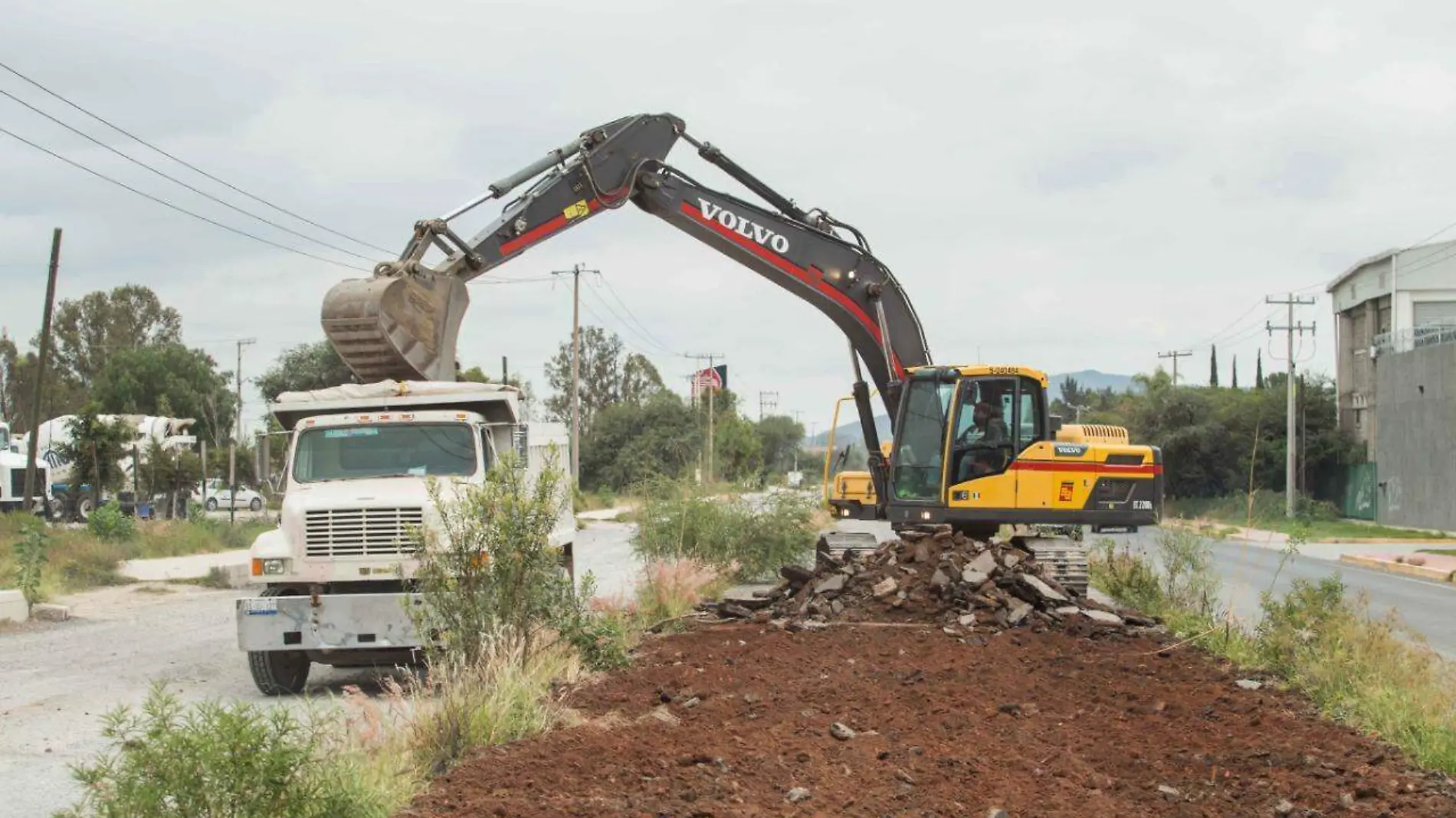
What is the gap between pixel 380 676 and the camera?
520 inches

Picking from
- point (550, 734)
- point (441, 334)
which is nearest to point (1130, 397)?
point (441, 334)

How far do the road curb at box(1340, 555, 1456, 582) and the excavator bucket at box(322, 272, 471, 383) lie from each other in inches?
784

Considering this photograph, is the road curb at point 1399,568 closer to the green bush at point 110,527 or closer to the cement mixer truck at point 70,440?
the green bush at point 110,527

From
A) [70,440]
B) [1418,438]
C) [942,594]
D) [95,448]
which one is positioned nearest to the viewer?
[942,594]

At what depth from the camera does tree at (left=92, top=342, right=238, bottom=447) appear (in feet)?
272

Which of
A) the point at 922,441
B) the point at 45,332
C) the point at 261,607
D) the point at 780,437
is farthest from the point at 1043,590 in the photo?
the point at 780,437

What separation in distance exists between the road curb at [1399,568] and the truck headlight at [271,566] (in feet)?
71.6

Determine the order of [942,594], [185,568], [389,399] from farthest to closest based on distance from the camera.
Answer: [185,568], [942,594], [389,399]

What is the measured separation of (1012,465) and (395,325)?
7.49 metres

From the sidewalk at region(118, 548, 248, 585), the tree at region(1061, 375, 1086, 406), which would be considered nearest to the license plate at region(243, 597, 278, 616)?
the sidewalk at region(118, 548, 248, 585)

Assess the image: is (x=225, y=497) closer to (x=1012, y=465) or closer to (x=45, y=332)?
(x=45, y=332)

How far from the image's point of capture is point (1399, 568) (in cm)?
2883

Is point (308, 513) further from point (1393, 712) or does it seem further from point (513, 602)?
point (1393, 712)

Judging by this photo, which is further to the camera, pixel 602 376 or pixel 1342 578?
pixel 602 376
